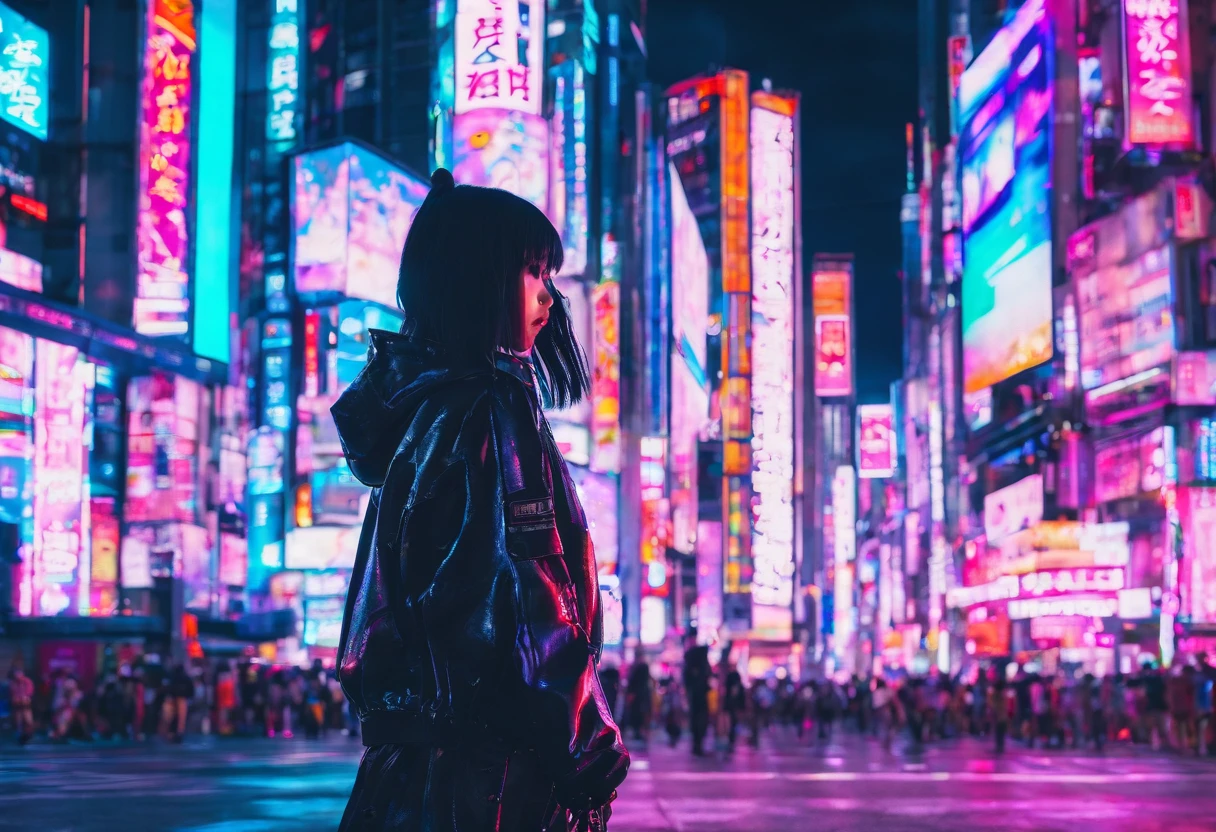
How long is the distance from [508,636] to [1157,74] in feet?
128

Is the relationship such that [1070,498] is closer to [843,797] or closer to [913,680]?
[913,680]

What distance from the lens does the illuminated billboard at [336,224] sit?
139 ft

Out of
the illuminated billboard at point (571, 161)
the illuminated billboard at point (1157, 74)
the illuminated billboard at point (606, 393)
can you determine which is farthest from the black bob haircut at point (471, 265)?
the illuminated billboard at point (606, 393)

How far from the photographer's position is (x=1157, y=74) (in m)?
37.6

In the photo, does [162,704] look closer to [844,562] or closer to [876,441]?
[876,441]

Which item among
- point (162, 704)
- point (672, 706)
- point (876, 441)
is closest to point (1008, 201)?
point (672, 706)

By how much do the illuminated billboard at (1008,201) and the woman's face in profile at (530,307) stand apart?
49297 mm

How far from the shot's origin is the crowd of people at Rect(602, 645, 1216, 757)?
2252 cm

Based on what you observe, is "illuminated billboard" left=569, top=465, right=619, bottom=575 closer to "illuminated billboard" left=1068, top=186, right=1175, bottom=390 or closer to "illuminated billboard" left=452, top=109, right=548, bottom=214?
"illuminated billboard" left=452, top=109, right=548, bottom=214

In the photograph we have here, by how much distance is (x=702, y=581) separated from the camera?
77438 millimetres

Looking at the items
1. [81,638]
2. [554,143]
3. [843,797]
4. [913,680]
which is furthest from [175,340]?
[843,797]

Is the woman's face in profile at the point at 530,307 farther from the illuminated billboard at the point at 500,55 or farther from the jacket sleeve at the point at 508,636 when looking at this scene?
the illuminated billboard at the point at 500,55

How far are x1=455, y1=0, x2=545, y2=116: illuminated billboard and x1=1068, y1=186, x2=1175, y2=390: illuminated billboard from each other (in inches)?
661

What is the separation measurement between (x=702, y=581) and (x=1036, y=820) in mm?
67559
